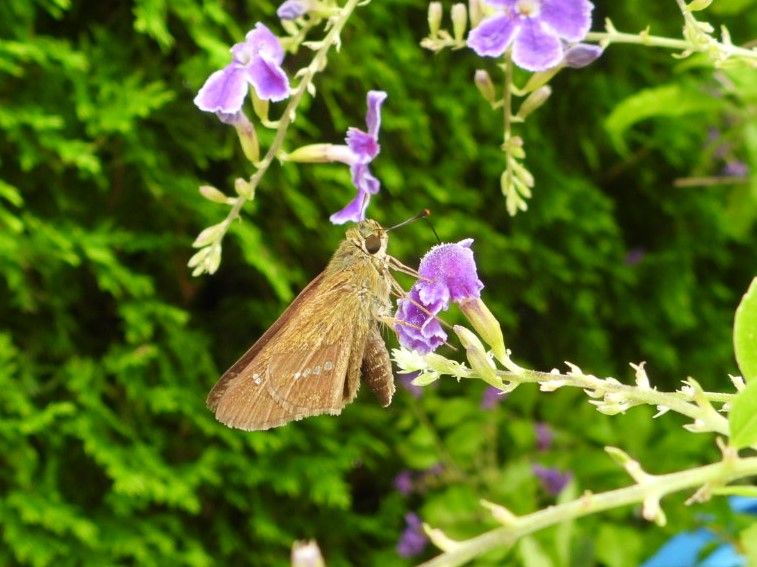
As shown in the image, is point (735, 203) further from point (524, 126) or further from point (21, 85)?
point (21, 85)

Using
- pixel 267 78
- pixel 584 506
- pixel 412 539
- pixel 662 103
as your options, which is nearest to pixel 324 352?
pixel 267 78

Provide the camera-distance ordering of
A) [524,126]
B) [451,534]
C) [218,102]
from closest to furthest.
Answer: [218,102], [451,534], [524,126]

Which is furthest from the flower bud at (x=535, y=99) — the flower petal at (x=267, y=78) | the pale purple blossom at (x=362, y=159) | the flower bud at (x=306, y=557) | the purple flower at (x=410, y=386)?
the purple flower at (x=410, y=386)

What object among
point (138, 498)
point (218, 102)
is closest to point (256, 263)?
point (138, 498)

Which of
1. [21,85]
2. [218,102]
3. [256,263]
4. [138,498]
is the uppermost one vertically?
[218,102]

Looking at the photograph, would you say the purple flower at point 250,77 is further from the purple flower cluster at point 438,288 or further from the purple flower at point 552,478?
the purple flower at point 552,478
